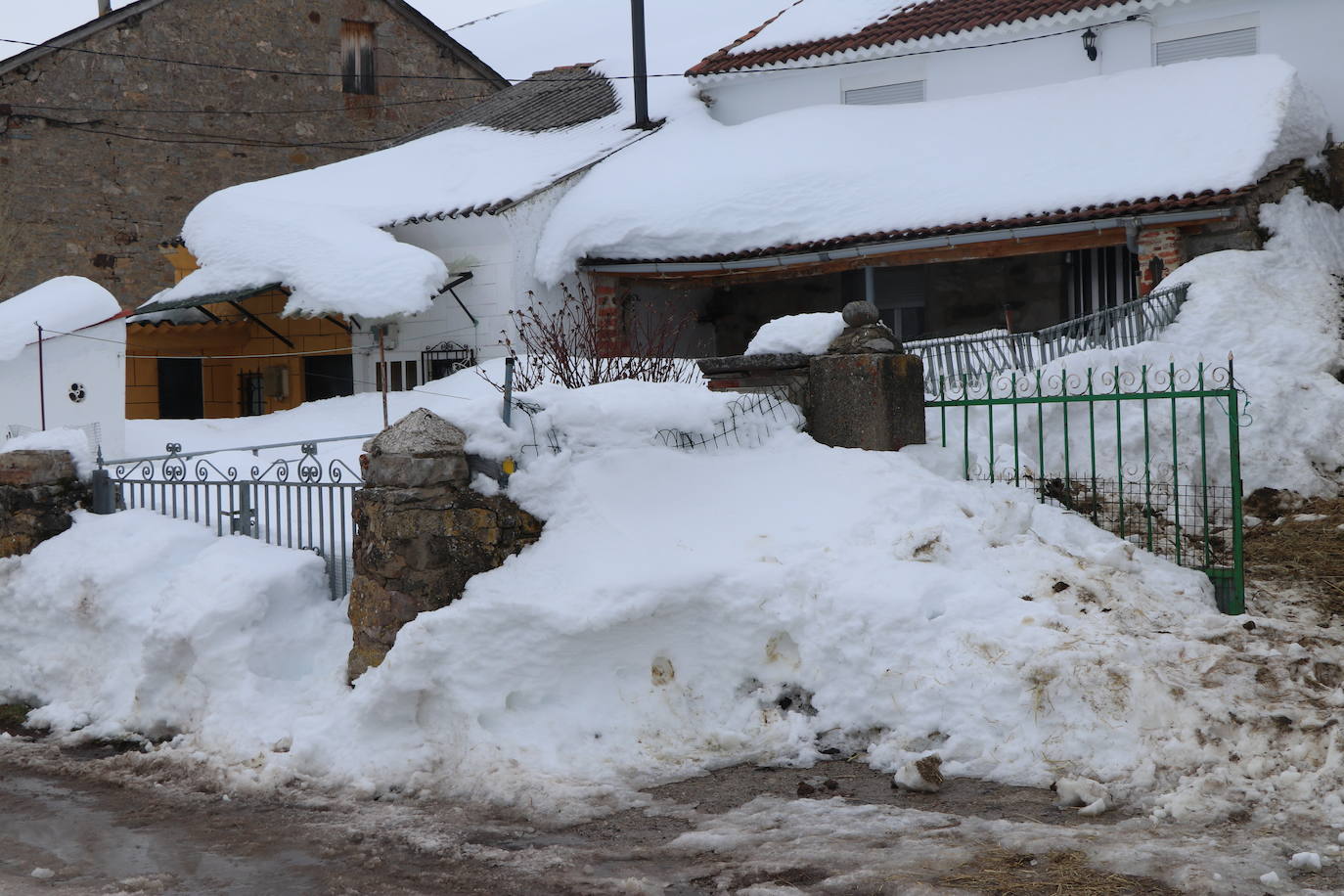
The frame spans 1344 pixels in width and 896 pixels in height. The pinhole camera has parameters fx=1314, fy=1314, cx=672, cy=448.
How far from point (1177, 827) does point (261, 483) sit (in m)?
5.69

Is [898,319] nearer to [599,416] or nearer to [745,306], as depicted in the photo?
[745,306]

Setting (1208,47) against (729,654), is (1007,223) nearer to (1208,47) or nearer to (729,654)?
(1208,47)

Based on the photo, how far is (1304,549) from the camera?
8.43m

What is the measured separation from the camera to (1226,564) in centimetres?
771

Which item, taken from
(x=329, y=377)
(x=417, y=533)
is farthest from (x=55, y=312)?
(x=417, y=533)

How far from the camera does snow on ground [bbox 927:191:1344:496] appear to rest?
8906 mm

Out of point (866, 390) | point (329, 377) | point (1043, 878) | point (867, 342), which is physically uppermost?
point (329, 377)

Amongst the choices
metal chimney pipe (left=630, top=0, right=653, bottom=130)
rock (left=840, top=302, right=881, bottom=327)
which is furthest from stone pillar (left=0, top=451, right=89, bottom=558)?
metal chimney pipe (left=630, top=0, right=653, bottom=130)

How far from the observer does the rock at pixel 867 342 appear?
795 centimetres

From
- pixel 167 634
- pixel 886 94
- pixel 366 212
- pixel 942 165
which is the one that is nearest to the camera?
pixel 167 634

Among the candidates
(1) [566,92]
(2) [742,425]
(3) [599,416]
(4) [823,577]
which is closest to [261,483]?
(3) [599,416]

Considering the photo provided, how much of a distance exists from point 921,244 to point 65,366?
899cm

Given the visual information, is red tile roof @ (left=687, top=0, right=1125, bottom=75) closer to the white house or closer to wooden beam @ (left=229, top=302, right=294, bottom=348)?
wooden beam @ (left=229, top=302, right=294, bottom=348)

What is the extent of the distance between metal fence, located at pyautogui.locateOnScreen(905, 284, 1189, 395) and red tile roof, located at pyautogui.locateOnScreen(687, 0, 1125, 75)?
19.2 ft
